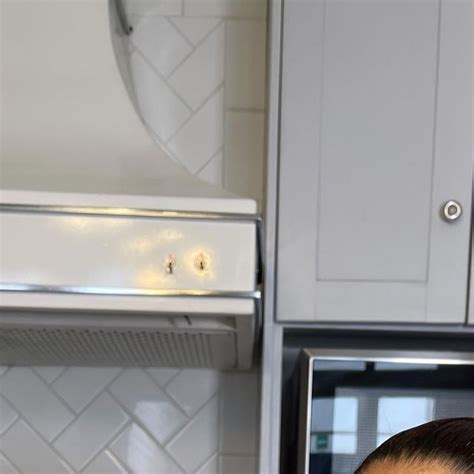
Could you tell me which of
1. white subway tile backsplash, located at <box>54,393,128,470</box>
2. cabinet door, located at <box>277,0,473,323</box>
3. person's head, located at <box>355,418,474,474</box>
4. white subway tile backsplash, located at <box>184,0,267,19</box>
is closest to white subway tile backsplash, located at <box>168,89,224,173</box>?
white subway tile backsplash, located at <box>184,0,267,19</box>

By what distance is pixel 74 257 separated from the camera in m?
0.77

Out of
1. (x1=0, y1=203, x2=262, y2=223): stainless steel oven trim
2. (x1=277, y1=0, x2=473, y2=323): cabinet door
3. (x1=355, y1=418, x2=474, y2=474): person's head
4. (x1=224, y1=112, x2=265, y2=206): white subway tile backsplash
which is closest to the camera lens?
(x1=355, y1=418, x2=474, y2=474): person's head

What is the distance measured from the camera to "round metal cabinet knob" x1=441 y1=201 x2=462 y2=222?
101 cm

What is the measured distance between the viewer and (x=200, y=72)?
4.32 feet

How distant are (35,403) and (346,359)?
1.87ft

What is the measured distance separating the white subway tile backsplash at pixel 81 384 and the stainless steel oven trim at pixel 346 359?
16.0 inches

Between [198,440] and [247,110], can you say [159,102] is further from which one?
[198,440]

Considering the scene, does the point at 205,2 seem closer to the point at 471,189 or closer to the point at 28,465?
the point at 471,189

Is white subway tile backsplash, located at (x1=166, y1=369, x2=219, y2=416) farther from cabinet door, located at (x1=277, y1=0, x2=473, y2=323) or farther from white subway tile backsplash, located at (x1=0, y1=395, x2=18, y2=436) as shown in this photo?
cabinet door, located at (x1=277, y1=0, x2=473, y2=323)

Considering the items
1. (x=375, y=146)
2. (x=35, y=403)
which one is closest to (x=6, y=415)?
(x=35, y=403)

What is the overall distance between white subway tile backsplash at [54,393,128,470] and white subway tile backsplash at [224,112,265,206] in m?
0.42

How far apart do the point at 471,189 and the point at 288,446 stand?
45 centimetres

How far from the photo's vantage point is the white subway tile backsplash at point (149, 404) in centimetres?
132

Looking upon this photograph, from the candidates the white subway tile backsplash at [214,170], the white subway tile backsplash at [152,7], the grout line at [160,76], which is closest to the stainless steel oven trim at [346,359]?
the white subway tile backsplash at [214,170]
